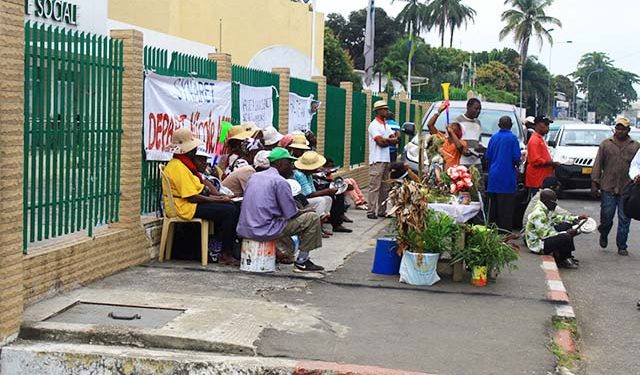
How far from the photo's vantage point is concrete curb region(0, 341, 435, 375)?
18.6 ft

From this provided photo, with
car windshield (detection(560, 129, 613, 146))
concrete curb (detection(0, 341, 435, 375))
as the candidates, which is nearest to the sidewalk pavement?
concrete curb (detection(0, 341, 435, 375))

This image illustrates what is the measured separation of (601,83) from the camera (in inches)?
5418

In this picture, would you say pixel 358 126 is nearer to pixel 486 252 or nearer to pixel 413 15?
pixel 486 252

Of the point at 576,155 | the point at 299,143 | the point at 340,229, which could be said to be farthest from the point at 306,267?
the point at 576,155

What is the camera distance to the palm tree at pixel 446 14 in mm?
80688

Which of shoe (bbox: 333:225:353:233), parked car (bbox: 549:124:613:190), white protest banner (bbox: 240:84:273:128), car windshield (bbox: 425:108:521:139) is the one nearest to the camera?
white protest banner (bbox: 240:84:273:128)

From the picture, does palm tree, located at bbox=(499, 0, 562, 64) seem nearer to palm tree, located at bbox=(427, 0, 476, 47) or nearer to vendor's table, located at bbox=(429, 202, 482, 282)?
palm tree, located at bbox=(427, 0, 476, 47)

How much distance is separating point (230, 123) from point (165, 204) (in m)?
2.45

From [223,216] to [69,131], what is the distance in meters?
1.92

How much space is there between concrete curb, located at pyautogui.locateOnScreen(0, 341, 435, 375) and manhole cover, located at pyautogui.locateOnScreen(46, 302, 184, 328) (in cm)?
47

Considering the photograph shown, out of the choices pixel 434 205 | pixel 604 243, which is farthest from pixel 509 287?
pixel 604 243

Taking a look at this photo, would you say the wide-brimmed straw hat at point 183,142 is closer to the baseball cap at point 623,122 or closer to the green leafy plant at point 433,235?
the green leafy plant at point 433,235

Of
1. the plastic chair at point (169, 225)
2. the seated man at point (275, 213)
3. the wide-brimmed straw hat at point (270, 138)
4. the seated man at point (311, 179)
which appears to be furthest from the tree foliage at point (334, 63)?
the seated man at point (275, 213)

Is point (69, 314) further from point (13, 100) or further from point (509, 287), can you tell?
point (509, 287)
